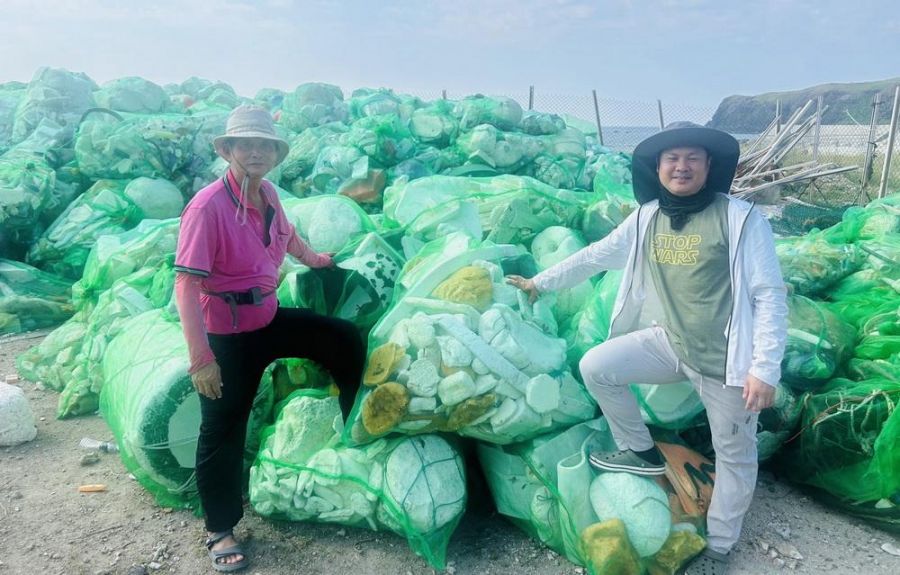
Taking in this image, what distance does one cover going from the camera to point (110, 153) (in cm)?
498

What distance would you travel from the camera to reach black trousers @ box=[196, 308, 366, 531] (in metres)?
2.07

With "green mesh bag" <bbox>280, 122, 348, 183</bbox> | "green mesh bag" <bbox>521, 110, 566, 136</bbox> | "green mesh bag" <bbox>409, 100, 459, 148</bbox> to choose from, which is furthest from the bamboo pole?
"green mesh bag" <bbox>280, 122, 348, 183</bbox>

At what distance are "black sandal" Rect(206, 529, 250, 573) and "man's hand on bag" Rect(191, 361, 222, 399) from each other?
547 millimetres

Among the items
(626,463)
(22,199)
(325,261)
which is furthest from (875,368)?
(22,199)

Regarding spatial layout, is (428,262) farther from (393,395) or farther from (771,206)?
(771,206)

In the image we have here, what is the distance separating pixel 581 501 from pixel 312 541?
98 cm

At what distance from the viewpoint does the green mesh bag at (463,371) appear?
2.09m

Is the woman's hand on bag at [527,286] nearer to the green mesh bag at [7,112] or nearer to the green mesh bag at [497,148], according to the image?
the green mesh bag at [497,148]

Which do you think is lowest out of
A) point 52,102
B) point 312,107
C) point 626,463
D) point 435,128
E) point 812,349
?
point 626,463

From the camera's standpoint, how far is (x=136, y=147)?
4.96 meters

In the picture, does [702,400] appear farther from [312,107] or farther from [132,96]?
[132,96]

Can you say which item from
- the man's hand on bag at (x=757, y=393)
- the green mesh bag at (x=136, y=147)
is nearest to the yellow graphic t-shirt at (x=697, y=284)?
the man's hand on bag at (x=757, y=393)

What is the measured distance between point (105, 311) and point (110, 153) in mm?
2095

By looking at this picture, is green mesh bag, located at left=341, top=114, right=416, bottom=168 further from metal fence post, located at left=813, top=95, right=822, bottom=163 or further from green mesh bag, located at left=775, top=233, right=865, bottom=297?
metal fence post, located at left=813, top=95, right=822, bottom=163
